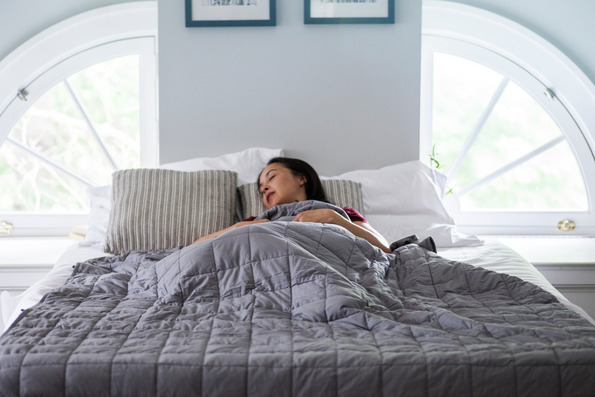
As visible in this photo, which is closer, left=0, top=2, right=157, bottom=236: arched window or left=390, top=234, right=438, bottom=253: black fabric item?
left=390, top=234, right=438, bottom=253: black fabric item

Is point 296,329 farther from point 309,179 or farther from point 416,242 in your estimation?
point 309,179

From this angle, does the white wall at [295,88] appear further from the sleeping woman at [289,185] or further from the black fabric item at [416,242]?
the black fabric item at [416,242]

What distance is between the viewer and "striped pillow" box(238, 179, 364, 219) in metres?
2.64

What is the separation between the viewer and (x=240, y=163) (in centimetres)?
285

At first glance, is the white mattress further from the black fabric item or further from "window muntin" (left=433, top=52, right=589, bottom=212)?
"window muntin" (left=433, top=52, right=589, bottom=212)

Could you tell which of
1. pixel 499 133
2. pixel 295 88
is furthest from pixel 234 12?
pixel 499 133

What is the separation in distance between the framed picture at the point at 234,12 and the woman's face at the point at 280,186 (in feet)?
2.40

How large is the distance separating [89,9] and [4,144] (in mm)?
808

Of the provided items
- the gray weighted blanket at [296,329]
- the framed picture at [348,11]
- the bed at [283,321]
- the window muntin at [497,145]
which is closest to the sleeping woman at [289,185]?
the bed at [283,321]

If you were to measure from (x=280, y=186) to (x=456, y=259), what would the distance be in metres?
0.71

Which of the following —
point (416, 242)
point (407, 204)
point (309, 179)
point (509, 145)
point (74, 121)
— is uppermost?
point (74, 121)

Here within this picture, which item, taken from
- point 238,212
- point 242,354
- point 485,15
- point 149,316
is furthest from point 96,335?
point 485,15

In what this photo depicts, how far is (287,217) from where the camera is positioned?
2.35 m

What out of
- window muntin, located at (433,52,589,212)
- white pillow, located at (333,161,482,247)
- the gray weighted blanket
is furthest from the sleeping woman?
window muntin, located at (433,52,589,212)
